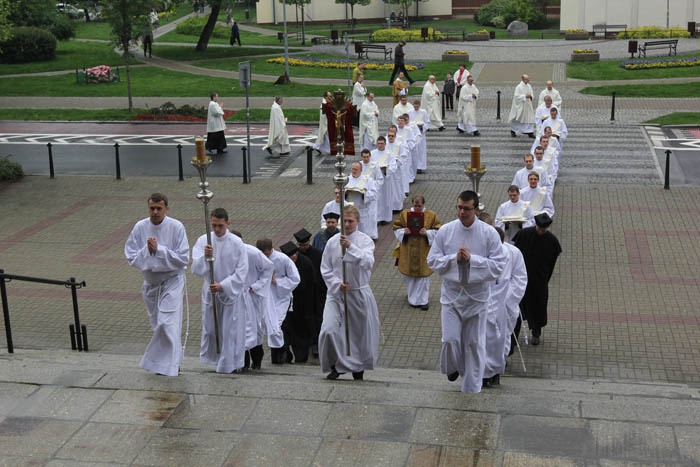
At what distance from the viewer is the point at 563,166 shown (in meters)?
22.7

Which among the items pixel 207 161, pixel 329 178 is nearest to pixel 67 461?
pixel 207 161

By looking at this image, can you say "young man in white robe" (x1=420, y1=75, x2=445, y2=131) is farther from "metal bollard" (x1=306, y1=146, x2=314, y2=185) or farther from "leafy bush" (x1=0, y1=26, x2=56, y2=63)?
"leafy bush" (x1=0, y1=26, x2=56, y2=63)

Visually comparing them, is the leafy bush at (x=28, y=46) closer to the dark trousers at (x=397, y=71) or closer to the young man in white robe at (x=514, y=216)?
the dark trousers at (x=397, y=71)

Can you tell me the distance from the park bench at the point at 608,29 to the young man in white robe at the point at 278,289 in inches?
1831

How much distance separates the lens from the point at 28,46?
157ft

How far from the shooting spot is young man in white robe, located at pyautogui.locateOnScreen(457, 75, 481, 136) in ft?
85.7

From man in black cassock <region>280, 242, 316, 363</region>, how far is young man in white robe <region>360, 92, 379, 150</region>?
13.5 meters

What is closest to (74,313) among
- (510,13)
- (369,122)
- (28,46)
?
(369,122)

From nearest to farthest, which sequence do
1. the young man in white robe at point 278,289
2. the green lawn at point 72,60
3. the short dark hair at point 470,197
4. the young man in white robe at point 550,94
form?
1. the short dark hair at point 470,197
2. the young man in white robe at point 278,289
3. the young man in white robe at point 550,94
4. the green lawn at point 72,60

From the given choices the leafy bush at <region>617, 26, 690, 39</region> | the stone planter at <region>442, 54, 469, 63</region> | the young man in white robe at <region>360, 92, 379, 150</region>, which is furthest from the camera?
the leafy bush at <region>617, 26, 690, 39</region>

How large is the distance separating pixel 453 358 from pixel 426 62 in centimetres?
3634

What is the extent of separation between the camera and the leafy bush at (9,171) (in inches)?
890

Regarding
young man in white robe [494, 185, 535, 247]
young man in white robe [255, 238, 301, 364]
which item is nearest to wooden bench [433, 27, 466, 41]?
young man in white robe [494, 185, 535, 247]

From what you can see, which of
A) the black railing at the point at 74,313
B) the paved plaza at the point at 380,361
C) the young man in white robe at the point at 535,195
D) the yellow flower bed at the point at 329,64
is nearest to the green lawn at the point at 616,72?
the yellow flower bed at the point at 329,64
